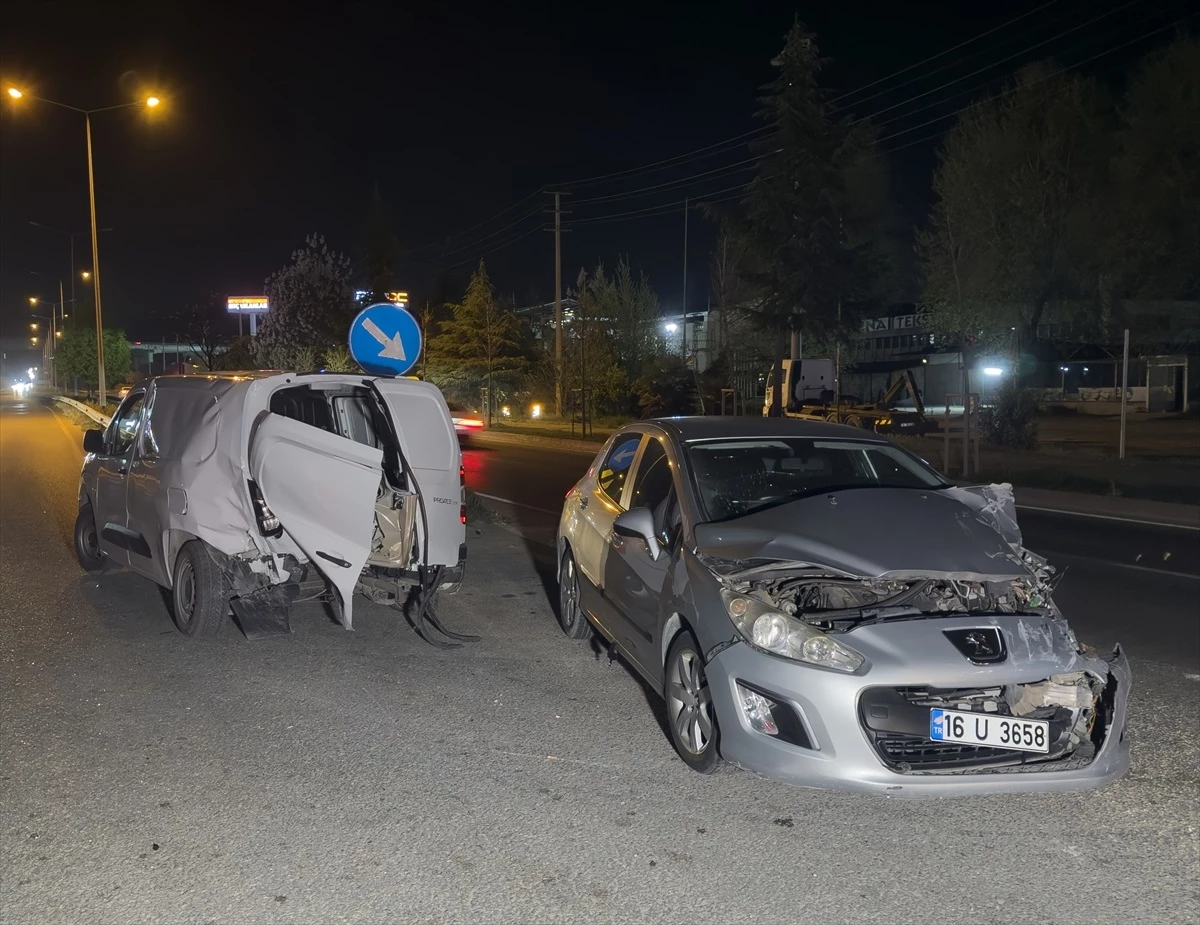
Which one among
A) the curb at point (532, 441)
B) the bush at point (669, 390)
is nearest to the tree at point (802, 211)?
the bush at point (669, 390)

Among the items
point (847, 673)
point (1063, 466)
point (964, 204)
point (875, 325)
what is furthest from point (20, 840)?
point (875, 325)

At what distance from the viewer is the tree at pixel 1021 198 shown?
37.0 meters

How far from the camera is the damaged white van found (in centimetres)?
671

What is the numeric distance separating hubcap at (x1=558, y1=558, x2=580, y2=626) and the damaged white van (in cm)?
75

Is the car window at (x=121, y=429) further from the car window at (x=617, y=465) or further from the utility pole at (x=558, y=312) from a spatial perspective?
the utility pole at (x=558, y=312)

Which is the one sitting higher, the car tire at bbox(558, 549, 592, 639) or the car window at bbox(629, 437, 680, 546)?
the car window at bbox(629, 437, 680, 546)

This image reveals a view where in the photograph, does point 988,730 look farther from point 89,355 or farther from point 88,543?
point 89,355

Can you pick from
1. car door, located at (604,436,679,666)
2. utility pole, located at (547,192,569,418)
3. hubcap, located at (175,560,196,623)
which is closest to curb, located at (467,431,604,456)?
utility pole, located at (547,192,569,418)

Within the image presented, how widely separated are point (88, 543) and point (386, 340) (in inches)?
125

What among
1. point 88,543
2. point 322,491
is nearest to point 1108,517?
point 322,491

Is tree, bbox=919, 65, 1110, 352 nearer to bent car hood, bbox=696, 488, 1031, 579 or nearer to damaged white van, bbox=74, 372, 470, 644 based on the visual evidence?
damaged white van, bbox=74, 372, 470, 644

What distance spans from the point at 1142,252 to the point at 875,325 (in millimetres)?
33027

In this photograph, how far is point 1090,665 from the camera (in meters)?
4.36

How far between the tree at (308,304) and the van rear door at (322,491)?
44.8 metres
